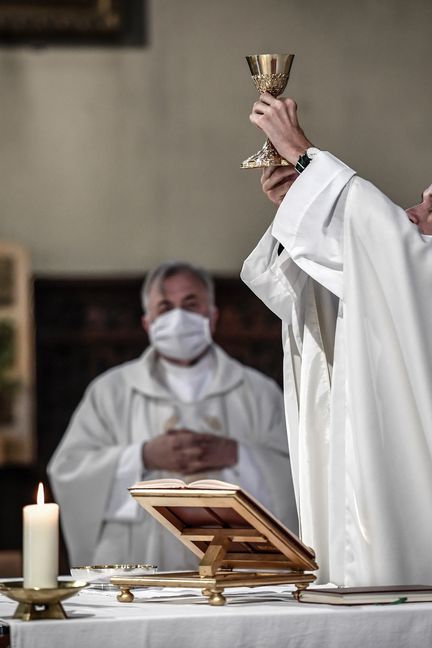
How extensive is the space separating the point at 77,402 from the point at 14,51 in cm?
249

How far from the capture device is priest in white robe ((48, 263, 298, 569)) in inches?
331

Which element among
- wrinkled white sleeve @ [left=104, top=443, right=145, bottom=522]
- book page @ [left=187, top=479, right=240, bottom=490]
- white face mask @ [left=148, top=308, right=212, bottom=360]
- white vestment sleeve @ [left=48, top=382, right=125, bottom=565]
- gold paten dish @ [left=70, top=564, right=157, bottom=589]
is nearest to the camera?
book page @ [left=187, top=479, right=240, bottom=490]

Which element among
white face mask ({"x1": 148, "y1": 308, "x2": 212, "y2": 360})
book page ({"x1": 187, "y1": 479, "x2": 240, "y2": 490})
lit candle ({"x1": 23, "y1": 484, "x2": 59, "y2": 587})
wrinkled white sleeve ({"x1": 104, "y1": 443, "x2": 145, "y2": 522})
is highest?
book page ({"x1": 187, "y1": 479, "x2": 240, "y2": 490})

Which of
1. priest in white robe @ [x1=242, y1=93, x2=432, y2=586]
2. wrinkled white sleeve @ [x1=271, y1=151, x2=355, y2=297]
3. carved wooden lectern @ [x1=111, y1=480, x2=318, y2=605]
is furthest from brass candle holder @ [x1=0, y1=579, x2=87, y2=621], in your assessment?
wrinkled white sleeve @ [x1=271, y1=151, x2=355, y2=297]

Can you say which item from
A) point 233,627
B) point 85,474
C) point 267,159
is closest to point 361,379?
point 267,159

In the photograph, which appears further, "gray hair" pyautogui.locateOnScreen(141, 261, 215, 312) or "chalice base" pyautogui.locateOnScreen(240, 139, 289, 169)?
"gray hair" pyautogui.locateOnScreen(141, 261, 215, 312)

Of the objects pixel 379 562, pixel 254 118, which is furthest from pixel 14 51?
pixel 379 562

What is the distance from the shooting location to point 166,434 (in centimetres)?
849

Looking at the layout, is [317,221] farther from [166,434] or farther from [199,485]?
[166,434]

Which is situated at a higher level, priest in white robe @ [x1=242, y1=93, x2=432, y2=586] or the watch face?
the watch face

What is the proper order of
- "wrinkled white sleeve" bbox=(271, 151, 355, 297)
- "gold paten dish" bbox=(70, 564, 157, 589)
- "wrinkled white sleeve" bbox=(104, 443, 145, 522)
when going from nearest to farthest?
"gold paten dish" bbox=(70, 564, 157, 589) → "wrinkled white sleeve" bbox=(271, 151, 355, 297) → "wrinkled white sleeve" bbox=(104, 443, 145, 522)

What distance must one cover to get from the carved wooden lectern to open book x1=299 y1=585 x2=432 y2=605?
4 centimetres

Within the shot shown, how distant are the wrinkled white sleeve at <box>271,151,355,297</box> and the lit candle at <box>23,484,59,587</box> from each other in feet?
3.25

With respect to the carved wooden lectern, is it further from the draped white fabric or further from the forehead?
the forehead
